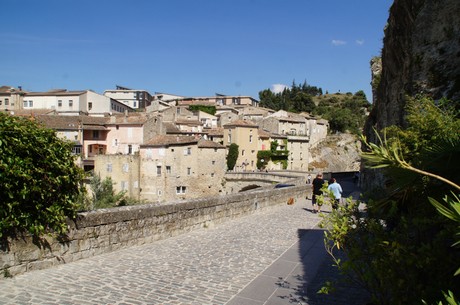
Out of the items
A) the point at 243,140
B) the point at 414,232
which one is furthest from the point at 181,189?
the point at 414,232

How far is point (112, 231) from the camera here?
8.27m

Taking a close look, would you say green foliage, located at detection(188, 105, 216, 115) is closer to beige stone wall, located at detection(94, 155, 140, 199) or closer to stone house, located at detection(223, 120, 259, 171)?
stone house, located at detection(223, 120, 259, 171)

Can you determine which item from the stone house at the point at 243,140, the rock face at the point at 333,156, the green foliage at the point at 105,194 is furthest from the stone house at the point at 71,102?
the rock face at the point at 333,156

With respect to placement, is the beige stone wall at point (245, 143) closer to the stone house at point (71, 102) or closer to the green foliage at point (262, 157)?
the green foliage at point (262, 157)

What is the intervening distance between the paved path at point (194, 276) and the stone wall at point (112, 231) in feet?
0.73

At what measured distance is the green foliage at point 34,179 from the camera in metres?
5.96

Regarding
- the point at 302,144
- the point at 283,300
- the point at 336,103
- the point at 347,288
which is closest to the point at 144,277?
the point at 283,300

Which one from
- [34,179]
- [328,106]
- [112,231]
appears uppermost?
[328,106]

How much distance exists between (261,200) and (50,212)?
432 inches

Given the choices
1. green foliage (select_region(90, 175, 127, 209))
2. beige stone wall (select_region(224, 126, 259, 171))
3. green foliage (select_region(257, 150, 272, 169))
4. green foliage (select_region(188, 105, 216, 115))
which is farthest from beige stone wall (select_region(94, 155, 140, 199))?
green foliage (select_region(188, 105, 216, 115))

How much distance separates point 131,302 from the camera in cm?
536

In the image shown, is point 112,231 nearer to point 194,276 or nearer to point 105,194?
point 194,276

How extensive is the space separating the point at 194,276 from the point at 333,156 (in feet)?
261

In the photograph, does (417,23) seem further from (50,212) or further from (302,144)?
(302,144)
